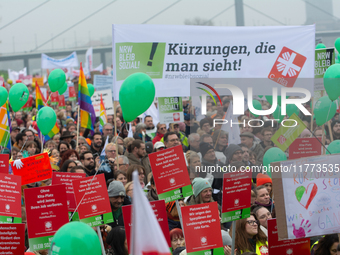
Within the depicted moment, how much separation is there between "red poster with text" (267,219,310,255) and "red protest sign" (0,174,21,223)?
2.15 metres

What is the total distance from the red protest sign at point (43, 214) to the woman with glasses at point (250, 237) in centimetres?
164

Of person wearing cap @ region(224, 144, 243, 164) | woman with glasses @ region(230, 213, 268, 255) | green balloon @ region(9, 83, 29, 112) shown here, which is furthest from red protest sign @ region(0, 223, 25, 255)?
green balloon @ region(9, 83, 29, 112)

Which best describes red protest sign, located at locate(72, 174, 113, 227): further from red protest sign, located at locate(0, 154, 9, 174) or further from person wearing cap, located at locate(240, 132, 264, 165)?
person wearing cap, located at locate(240, 132, 264, 165)

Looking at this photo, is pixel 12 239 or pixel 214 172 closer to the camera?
pixel 12 239

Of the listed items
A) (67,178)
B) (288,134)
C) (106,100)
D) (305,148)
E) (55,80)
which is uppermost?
(55,80)

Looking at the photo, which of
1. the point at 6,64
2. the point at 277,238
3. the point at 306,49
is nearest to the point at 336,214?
the point at 277,238

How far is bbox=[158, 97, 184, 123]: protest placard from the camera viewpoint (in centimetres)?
889

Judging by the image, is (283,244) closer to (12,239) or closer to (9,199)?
(12,239)

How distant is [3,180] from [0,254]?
2.66ft

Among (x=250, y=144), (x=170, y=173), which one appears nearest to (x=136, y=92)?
(x=170, y=173)

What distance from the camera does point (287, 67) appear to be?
662 cm

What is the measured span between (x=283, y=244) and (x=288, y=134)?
2465mm

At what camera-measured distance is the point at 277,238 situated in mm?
3244

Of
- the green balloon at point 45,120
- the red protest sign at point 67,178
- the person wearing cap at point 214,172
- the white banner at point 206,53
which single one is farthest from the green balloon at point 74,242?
the green balloon at point 45,120
